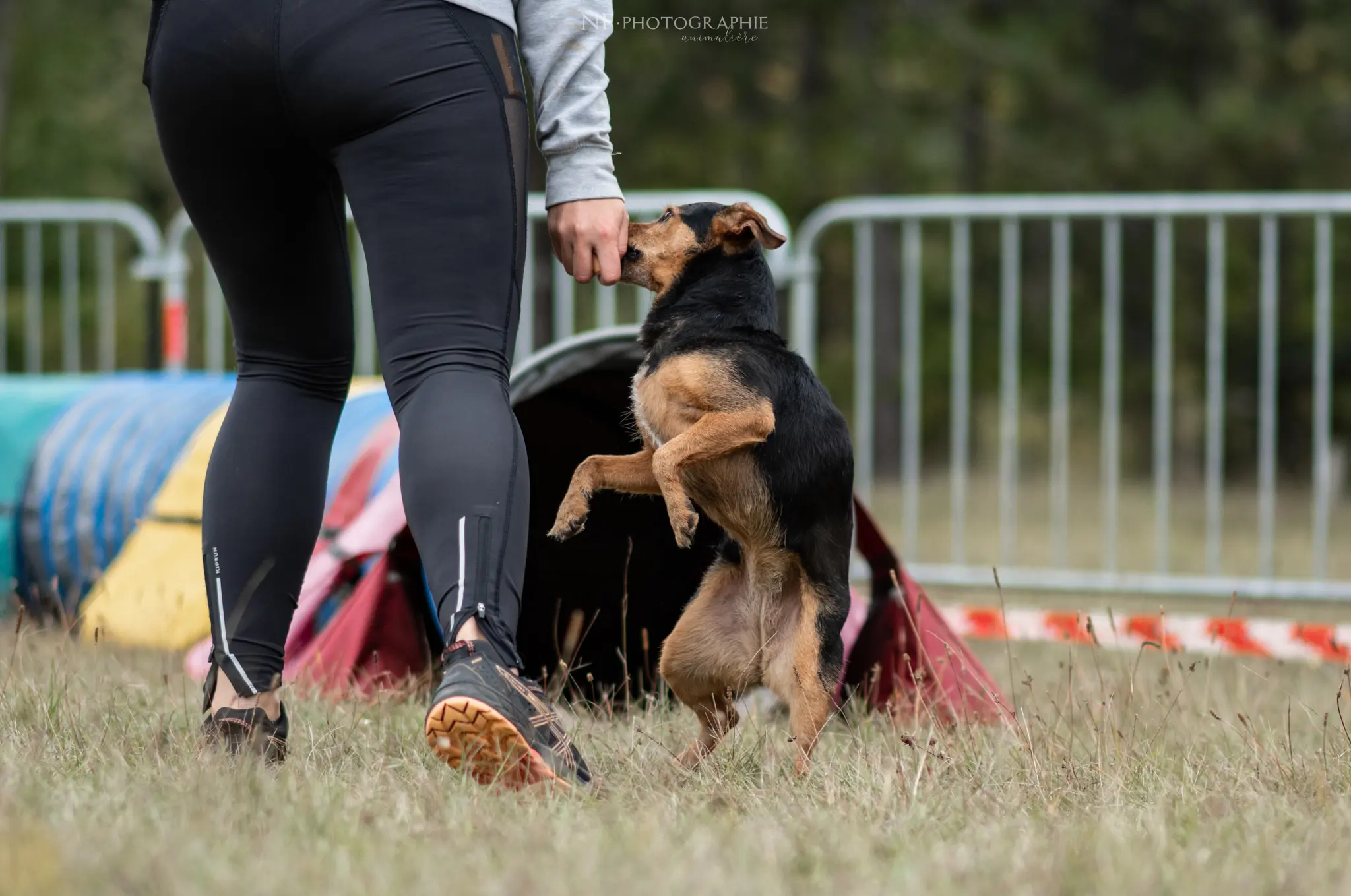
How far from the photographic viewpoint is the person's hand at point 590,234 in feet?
8.12

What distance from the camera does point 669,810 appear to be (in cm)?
207

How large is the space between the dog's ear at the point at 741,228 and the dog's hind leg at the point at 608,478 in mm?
488

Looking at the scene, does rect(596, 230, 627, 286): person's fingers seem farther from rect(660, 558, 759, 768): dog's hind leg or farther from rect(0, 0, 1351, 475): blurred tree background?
rect(0, 0, 1351, 475): blurred tree background

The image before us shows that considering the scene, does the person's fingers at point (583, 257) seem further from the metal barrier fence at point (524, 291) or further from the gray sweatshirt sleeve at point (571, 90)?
the metal barrier fence at point (524, 291)

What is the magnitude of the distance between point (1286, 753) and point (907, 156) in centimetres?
1364

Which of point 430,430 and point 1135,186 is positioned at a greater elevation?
point 1135,186

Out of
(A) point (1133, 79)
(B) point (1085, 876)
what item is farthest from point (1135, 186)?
(B) point (1085, 876)

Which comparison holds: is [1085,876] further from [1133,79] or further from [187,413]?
[1133,79]

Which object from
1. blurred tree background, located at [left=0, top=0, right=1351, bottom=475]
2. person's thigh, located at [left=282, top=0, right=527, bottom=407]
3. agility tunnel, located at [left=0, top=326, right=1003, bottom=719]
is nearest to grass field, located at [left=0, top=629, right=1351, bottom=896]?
agility tunnel, located at [left=0, top=326, right=1003, bottom=719]

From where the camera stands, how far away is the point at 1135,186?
15.2 meters

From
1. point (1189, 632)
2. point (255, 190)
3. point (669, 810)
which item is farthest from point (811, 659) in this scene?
point (1189, 632)

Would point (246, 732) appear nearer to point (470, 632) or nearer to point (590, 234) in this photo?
point (470, 632)

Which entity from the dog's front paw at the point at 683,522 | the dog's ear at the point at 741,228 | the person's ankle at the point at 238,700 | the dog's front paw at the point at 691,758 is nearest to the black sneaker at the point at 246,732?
the person's ankle at the point at 238,700

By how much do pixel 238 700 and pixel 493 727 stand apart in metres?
0.59
